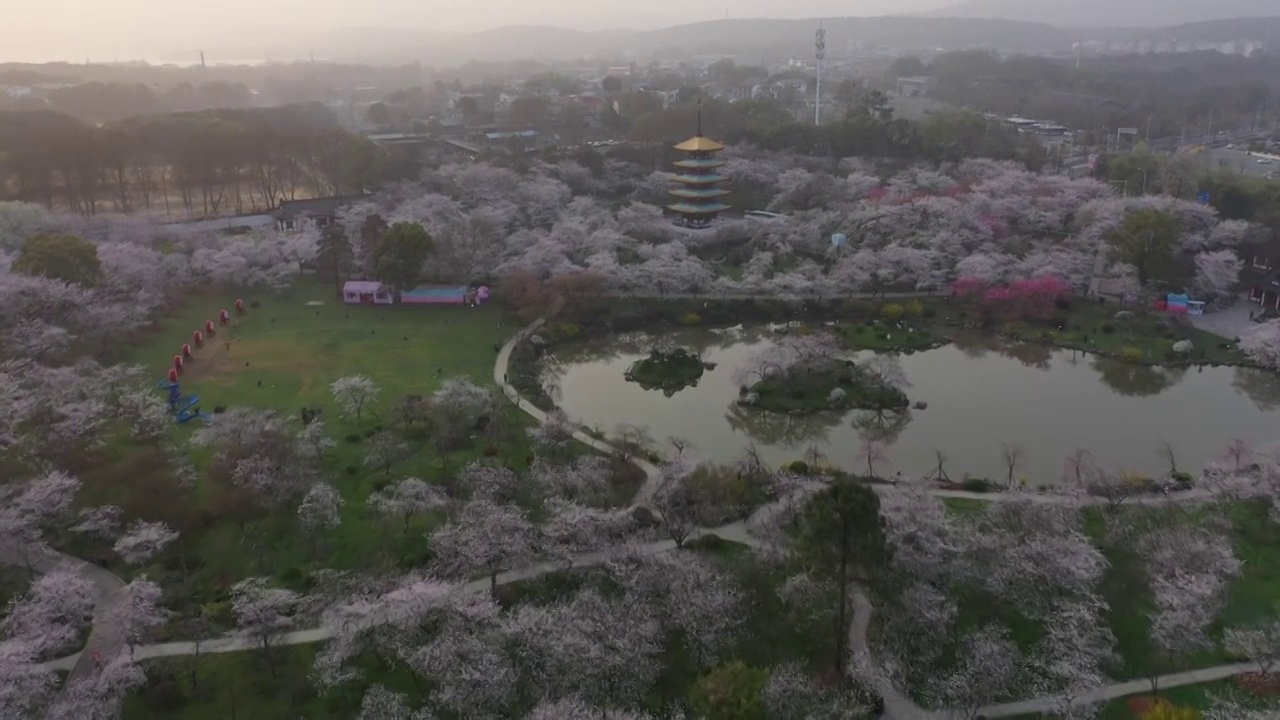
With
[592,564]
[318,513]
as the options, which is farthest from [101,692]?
[592,564]

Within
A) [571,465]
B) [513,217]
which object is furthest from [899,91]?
[571,465]

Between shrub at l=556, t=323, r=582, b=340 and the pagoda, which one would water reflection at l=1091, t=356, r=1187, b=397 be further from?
the pagoda

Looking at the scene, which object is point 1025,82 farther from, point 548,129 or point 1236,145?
point 548,129

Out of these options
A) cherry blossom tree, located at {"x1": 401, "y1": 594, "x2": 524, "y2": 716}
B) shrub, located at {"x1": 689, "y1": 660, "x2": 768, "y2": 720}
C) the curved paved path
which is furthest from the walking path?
shrub, located at {"x1": 689, "y1": 660, "x2": 768, "y2": 720}

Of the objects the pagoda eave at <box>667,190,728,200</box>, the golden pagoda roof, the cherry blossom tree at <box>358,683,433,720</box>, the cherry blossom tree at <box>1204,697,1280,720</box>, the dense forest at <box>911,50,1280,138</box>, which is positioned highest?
the dense forest at <box>911,50,1280,138</box>

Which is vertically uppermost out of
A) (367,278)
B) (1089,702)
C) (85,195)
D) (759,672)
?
(85,195)

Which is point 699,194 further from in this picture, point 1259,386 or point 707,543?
point 707,543

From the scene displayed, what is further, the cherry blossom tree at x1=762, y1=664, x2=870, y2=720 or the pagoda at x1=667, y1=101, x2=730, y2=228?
the pagoda at x1=667, y1=101, x2=730, y2=228
